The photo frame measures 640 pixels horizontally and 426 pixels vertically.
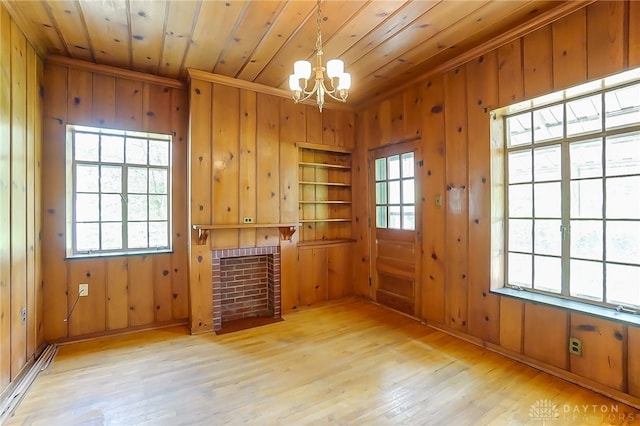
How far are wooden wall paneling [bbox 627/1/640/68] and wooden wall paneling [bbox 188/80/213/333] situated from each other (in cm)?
361

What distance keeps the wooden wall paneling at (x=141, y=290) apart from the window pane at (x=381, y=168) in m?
3.04

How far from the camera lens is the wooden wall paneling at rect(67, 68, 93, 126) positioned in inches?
117

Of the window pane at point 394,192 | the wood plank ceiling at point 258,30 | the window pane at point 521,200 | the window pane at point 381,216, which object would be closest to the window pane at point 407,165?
the window pane at point 394,192

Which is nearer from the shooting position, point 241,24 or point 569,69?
point 569,69

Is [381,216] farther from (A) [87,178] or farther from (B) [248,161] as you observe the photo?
(A) [87,178]

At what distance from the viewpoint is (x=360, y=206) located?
172 inches

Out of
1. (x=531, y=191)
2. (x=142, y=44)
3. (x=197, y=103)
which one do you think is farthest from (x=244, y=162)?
(x=531, y=191)

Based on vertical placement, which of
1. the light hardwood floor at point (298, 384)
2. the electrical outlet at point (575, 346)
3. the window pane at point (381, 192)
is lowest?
the light hardwood floor at point (298, 384)

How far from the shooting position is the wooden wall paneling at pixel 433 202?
10.6 feet

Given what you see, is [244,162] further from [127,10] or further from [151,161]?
[127,10]

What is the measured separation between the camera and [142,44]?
8.88ft

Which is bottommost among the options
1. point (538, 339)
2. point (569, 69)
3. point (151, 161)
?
point (538, 339)

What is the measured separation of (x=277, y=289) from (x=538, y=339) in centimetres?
270

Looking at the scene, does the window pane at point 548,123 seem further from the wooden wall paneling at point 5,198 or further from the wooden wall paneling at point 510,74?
the wooden wall paneling at point 5,198
